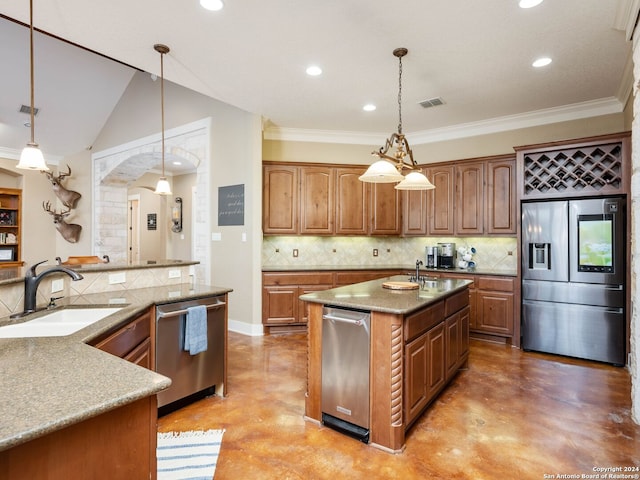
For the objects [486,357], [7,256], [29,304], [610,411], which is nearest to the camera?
[29,304]

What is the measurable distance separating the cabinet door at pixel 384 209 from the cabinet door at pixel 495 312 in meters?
1.59

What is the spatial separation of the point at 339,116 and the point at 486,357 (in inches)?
139

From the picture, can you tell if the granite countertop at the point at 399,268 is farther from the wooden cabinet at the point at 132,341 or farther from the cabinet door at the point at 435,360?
the wooden cabinet at the point at 132,341

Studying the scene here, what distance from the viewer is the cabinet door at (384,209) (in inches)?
210

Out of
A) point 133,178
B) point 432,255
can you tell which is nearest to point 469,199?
point 432,255

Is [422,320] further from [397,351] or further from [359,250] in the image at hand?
[359,250]

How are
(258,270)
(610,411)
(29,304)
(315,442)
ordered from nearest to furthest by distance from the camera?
(29,304), (315,442), (610,411), (258,270)

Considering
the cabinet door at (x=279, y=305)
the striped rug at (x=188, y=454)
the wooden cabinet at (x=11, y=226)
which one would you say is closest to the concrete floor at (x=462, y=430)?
the striped rug at (x=188, y=454)

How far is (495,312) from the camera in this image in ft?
14.3

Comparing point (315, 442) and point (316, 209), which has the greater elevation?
point (316, 209)

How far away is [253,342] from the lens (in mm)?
4426

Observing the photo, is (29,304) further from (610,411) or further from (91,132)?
(91,132)

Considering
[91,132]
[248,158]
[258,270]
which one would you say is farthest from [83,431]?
[91,132]

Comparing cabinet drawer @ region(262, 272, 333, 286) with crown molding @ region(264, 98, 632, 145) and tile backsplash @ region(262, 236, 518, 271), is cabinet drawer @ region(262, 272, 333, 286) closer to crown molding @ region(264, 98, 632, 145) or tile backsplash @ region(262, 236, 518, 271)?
tile backsplash @ region(262, 236, 518, 271)
